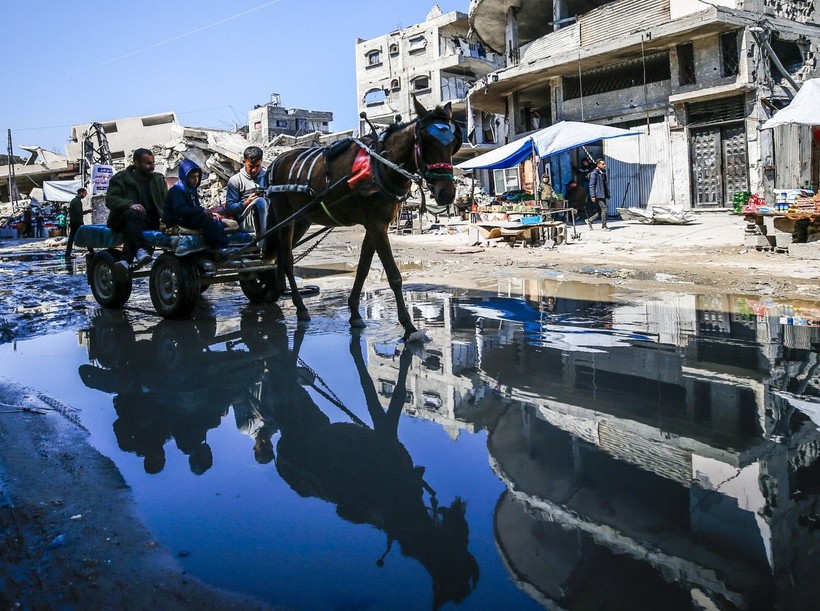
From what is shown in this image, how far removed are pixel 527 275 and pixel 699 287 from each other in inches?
120

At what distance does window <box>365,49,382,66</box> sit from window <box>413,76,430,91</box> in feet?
14.3

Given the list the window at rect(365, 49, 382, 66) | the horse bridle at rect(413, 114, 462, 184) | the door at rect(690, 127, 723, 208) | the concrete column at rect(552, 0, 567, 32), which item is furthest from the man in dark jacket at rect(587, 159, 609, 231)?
the window at rect(365, 49, 382, 66)

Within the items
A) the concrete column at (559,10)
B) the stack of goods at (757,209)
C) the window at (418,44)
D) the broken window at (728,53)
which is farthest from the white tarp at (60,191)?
the stack of goods at (757,209)


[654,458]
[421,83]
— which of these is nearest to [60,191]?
[421,83]

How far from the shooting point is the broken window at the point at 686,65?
70.4 feet

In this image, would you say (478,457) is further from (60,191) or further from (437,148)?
(60,191)

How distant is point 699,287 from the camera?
9586mm

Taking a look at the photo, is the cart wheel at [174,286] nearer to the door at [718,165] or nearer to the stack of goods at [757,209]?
the stack of goods at [757,209]

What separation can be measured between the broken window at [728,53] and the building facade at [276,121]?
4695cm

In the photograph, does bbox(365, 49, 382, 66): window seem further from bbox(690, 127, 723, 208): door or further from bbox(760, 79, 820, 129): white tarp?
bbox(760, 79, 820, 129): white tarp

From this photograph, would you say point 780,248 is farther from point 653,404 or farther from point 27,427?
point 27,427

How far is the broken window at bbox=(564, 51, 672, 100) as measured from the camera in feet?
73.8

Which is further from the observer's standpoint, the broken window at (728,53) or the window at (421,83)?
the window at (421,83)

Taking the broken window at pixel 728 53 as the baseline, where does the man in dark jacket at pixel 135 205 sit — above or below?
below
